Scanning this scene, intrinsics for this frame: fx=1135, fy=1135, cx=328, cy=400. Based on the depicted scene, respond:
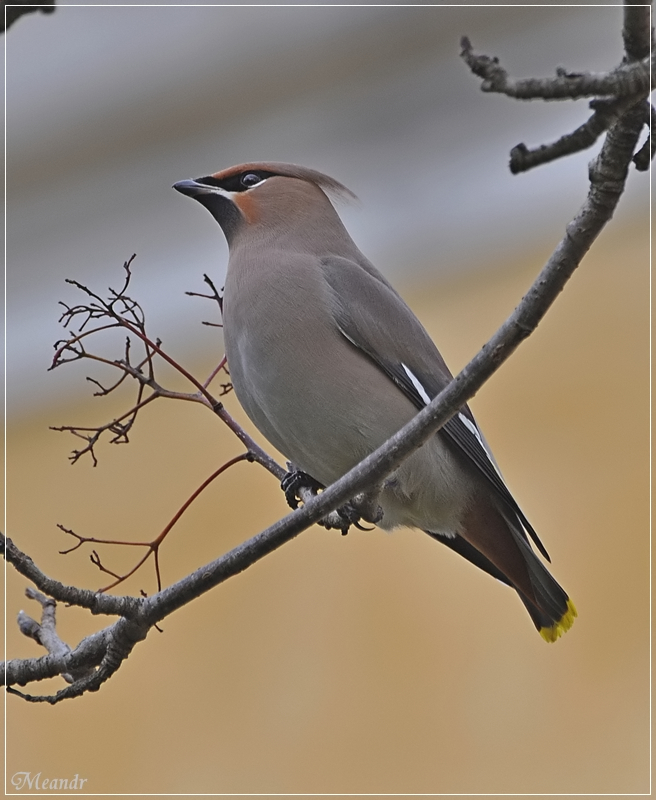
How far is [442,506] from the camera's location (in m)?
2.70

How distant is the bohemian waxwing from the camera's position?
99.4 inches

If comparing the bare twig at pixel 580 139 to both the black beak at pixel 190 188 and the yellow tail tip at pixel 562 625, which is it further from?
the yellow tail tip at pixel 562 625

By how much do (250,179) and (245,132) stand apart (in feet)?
11.5

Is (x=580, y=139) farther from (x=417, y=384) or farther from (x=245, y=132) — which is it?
(x=245, y=132)

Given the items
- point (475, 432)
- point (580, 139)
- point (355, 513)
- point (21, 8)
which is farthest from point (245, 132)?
point (580, 139)

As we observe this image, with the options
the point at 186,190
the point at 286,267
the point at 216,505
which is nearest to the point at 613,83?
the point at 286,267

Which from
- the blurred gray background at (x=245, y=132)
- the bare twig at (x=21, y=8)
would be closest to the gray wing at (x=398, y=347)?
the bare twig at (x=21, y=8)

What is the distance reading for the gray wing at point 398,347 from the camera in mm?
2689

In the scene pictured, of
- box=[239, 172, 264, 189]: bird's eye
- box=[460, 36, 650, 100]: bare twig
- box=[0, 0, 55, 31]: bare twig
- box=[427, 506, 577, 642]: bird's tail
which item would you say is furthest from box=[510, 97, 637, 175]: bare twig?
box=[239, 172, 264, 189]: bird's eye

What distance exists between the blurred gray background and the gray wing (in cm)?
251

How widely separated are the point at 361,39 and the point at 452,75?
0.52 m

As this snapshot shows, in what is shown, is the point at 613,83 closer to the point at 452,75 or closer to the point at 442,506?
the point at 442,506

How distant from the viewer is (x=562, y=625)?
2.89m

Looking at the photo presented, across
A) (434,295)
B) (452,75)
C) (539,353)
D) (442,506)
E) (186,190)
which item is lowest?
(442,506)
